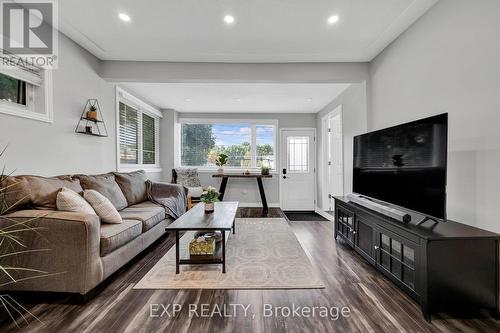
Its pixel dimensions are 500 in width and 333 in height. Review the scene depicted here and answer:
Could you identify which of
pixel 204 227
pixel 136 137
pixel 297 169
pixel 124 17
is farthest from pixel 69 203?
pixel 297 169

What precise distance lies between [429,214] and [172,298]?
227 centimetres

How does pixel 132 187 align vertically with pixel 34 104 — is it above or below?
below

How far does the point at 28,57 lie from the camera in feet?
7.91

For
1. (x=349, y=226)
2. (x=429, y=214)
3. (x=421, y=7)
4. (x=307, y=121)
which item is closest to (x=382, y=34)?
(x=421, y=7)

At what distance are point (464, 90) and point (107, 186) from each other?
13.0 feet

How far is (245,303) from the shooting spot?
191 centimetres

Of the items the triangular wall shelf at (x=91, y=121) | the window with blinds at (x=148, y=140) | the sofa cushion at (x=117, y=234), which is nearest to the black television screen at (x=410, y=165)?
the sofa cushion at (x=117, y=234)

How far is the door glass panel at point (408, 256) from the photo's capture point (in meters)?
1.89

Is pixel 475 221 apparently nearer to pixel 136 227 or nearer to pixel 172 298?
pixel 172 298

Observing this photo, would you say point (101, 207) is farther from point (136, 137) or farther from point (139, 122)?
point (139, 122)

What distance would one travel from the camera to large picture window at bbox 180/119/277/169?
6.11 meters

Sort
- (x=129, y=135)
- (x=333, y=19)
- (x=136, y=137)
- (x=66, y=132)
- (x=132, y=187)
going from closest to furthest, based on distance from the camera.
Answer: (x=333, y=19), (x=66, y=132), (x=132, y=187), (x=129, y=135), (x=136, y=137)

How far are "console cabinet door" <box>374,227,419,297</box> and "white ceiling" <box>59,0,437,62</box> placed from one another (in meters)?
2.22

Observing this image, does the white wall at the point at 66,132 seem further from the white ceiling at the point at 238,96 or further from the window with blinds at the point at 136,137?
the white ceiling at the point at 238,96
